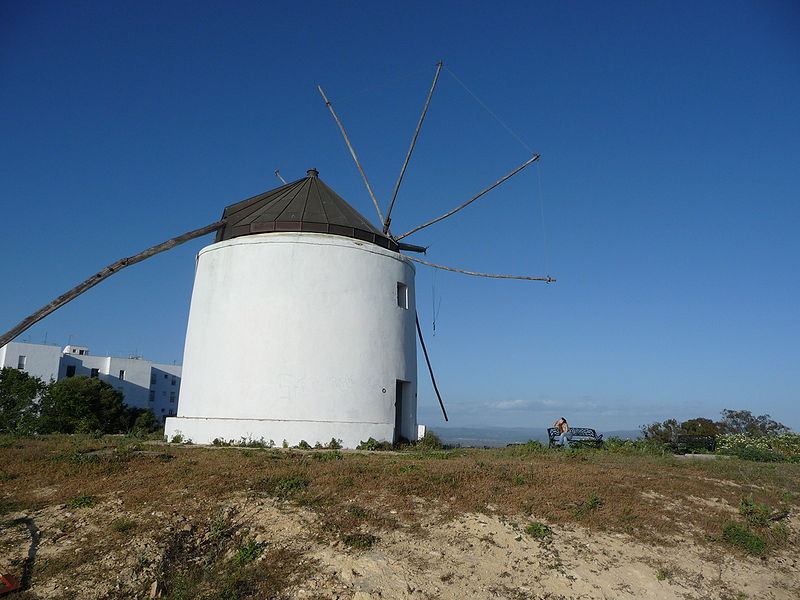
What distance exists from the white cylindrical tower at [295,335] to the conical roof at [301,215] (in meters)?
0.05

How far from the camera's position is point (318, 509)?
29.7 ft

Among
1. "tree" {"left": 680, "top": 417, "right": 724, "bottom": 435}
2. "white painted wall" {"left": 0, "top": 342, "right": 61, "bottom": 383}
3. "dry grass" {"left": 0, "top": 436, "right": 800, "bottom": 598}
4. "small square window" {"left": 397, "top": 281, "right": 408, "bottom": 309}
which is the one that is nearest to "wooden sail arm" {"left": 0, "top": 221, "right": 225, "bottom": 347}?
"dry grass" {"left": 0, "top": 436, "right": 800, "bottom": 598}

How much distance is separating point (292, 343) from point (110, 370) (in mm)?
55282

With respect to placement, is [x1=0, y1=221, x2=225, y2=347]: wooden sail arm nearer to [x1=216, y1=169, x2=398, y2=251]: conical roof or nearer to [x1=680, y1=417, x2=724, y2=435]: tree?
[x1=216, y1=169, x2=398, y2=251]: conical roof

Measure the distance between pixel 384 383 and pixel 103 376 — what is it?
182 ft

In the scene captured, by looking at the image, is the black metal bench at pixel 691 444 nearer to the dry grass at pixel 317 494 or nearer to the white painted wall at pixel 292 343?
the dry grass at pixel 317 494

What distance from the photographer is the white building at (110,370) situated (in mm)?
54447

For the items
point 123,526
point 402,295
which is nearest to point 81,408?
point 402,295

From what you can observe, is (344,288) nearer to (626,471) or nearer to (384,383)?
(384,383)

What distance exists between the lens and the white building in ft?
179

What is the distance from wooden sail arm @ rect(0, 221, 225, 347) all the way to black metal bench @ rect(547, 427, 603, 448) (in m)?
12.0

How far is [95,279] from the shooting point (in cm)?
1612

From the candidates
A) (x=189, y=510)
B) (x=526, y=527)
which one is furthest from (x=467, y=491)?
(x=189, y=510)

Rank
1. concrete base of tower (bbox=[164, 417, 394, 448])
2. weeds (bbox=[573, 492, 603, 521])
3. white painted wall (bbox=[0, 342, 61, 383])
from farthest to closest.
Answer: white painted wall (bbox=[0, 342, 61, 383]) < concrete base of tower (bbox=[164, 417, 394, 448]) < weeds (bbox=[573, 492, 603, 521])
